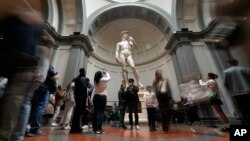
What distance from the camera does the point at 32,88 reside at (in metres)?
2.04

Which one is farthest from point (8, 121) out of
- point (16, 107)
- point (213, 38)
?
point (213, 38)

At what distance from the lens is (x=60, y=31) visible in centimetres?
1119

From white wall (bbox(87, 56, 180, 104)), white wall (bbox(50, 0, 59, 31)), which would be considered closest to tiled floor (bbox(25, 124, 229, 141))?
white wall (bbox(87, 56, 180, 104))

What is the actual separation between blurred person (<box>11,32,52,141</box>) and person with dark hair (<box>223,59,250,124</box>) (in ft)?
7.70

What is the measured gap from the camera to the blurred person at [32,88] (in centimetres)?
190

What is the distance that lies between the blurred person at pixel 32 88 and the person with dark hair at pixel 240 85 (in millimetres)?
2346

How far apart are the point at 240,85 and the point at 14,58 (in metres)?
3.12

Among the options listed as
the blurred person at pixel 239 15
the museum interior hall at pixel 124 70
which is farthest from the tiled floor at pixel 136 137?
the blurred person at pixel 239 15

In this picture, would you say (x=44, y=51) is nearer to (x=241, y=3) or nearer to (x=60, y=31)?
(x=241, y=3)

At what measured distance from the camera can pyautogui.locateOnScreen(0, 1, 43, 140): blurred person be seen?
5.11 ft

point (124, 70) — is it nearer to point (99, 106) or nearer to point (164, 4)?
point (99, 106)

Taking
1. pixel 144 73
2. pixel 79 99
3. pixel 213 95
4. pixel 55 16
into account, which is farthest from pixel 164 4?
pixel 79 99

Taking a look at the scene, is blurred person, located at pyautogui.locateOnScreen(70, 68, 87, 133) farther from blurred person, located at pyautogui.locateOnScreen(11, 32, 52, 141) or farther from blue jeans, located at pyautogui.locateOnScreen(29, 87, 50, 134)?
blurred person, located at pyautogui.locateOnScreen(11, 32, 52, 141)

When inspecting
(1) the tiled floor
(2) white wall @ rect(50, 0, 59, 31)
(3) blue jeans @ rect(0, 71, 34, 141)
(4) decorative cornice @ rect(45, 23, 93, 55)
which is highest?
(2) white wall @ rect(50, 0, 59, 31)
